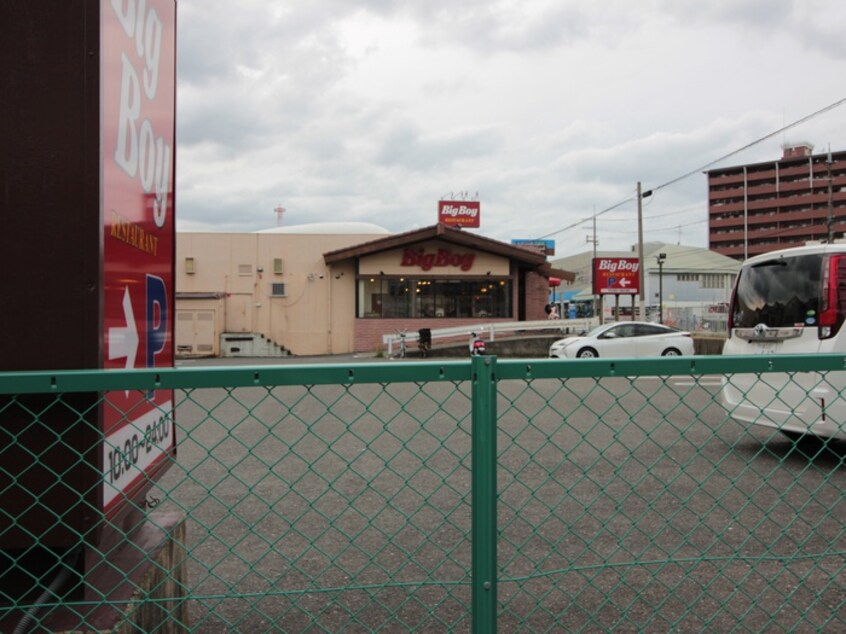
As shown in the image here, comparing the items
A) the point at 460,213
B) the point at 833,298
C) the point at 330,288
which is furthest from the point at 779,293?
the point at 460,213

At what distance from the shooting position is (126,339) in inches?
78.9

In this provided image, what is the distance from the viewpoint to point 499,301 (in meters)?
28.1

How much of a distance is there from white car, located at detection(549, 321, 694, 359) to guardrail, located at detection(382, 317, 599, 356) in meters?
5.85

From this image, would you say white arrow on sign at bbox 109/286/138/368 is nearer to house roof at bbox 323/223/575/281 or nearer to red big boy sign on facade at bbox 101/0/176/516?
red big boy sign on facade at bbox 101/0/176/516

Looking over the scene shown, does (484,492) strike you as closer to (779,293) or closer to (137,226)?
(137,226)

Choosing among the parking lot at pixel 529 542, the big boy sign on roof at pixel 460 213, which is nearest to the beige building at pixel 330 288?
the big boy sign on roof at pixel 460 213

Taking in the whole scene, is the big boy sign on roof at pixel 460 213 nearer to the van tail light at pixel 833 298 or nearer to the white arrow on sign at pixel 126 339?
the van tail light at pixel 833 298

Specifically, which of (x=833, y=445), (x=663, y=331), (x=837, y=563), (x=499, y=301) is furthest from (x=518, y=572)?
(x=499, y=301)

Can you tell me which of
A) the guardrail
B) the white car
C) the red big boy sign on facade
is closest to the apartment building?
the guardrail

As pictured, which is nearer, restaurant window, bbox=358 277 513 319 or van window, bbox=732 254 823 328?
van window, bbox=732 254 823 328

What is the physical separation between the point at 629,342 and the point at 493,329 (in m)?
7.06

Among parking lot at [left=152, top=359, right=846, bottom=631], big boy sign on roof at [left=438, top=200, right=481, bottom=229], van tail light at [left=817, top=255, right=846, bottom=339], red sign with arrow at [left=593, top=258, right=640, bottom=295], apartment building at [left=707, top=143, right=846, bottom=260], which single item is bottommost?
parking lot at [left=152, top=359, right=846, bottom=631]

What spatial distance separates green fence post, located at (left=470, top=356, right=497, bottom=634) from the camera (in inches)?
70.8

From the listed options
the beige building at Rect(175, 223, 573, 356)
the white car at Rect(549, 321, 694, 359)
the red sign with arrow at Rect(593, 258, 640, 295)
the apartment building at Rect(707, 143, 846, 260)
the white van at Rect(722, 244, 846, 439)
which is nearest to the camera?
the white van at Rect(722, 244, 846, 439)
